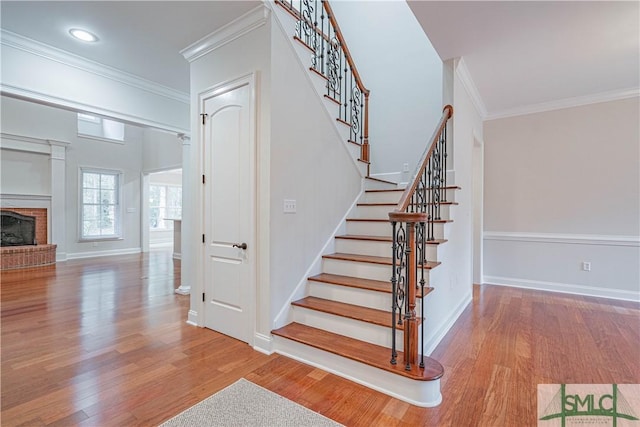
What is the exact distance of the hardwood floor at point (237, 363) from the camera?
6.06 ft

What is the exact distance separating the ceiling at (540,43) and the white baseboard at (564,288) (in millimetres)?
2622

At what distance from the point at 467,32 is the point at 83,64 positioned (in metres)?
3.96

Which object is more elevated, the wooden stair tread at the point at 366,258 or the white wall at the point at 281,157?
the white wall at the point at 281,157

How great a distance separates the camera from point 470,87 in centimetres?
391

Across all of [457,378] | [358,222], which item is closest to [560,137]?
[358,222]

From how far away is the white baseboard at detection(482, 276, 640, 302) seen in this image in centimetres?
408

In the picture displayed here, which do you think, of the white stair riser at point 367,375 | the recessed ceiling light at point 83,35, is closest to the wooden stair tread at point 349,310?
the white stair riser at point 367,375

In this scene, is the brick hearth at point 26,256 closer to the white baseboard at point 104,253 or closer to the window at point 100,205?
the white baseboard at point 104,253

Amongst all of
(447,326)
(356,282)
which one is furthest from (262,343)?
(447,326)

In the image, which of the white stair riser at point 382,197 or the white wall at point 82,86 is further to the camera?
the white stair riser at point 382,197

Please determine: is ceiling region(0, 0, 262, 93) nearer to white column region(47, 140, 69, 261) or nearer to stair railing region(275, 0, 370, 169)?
stair railing region(275, 0, 370, 169)

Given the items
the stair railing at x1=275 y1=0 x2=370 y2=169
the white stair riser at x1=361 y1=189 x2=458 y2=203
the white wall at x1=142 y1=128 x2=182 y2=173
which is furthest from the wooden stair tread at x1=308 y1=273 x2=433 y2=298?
the white wall at x1=142 y1=128 x2=182 y2=173

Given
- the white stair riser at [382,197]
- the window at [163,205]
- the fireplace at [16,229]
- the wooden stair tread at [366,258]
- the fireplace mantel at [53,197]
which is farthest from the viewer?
the window at [163,205]

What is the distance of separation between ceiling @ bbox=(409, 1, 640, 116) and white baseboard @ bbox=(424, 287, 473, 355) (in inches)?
105
